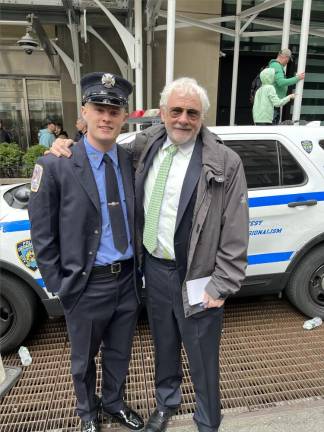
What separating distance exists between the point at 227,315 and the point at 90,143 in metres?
2.39

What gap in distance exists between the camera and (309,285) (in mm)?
3475

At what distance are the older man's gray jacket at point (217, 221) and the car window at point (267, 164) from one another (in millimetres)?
1306

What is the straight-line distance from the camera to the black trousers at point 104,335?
198 cm

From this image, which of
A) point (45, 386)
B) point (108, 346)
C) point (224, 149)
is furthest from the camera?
point (45, 386)

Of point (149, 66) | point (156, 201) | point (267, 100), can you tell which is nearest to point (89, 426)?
point (156, 201)

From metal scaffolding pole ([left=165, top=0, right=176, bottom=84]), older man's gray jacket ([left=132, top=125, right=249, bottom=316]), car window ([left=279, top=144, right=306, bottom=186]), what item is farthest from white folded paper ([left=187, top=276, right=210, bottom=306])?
metal scaffolding pole ([left=165, top=0, right=176, bottom=84])

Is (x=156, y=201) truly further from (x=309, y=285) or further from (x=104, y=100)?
(x=309, y=285)

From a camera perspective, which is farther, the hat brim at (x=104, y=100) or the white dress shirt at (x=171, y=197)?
the white dress shirt at (x=171, y=197)

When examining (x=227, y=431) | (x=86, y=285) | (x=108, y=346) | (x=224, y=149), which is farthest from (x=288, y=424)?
(x=224, y=149)

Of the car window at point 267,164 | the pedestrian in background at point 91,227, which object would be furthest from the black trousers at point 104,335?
the car window at point 267,164

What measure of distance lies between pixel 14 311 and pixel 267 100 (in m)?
4.36

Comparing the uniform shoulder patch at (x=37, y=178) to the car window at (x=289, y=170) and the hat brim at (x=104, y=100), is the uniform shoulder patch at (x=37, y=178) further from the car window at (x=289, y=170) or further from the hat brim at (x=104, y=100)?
the car window at (x=289, y=170)

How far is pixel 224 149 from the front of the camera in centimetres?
192

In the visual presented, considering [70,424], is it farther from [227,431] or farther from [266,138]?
[266,138]
